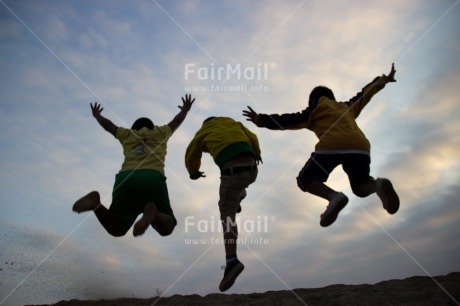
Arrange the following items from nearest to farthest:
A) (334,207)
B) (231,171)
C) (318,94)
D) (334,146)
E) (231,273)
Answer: (231,273), (334,207), (231,171), (334,146), (318,94)

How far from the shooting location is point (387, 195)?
160 inches

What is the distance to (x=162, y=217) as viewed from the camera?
14.6 ft

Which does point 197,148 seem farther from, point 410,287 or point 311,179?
point 410,287

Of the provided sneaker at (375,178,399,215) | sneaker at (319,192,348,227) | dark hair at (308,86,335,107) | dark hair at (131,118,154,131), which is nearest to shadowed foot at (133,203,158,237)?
dark hair at (131,118,154,131)

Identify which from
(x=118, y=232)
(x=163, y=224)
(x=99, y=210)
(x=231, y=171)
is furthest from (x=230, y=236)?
(x=99, y=210)

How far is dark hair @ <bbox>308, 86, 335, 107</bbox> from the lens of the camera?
4.89m

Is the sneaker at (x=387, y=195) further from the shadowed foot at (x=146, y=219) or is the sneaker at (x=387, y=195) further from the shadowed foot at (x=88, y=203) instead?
the shadowed foot at (x=88, y=203)

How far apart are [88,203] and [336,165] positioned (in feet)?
9.58

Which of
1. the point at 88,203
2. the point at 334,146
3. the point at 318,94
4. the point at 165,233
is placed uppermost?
the point at 318,94

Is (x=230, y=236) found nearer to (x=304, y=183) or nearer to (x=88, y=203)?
(x=304, y=183)

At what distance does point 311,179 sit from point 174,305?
124 inches

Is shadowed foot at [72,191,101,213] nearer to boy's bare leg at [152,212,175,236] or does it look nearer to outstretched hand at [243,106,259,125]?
boy's bare leg at [152,212,175,236]

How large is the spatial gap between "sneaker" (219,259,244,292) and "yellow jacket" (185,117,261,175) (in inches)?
43.6

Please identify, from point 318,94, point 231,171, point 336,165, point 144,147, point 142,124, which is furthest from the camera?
point 142,124
